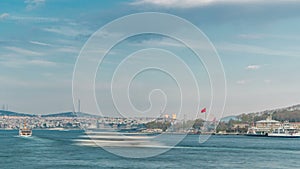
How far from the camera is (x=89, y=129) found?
141375mm

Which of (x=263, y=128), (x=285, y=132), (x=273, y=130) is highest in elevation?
(x=263, y=128)

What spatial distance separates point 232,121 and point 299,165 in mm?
123089

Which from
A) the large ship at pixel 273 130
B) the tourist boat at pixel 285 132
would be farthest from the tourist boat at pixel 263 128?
the tourist boat at pixel 285 132

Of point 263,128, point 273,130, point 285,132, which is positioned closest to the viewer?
point 285,132

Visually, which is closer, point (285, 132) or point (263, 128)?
point (285, 132)

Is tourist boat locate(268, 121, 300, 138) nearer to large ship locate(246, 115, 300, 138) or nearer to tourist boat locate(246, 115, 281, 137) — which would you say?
large ship locate(246, 115, 300, 138)

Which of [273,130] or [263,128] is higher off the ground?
[263,128]

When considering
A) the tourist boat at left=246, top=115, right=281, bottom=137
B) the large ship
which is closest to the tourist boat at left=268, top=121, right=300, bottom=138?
the large ship

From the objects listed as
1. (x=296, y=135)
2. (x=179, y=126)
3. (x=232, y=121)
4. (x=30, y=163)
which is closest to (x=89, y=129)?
(x=179, y=126)

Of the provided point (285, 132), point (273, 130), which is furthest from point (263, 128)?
point (285, 132)

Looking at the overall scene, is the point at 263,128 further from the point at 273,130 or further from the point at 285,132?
the point at 285,132

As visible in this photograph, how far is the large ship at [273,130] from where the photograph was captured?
121 m

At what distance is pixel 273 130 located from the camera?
127750 millimetres

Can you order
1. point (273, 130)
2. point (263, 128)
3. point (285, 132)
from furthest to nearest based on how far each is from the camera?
point (263, 128) → point (273, 130) → point (285, 132)
